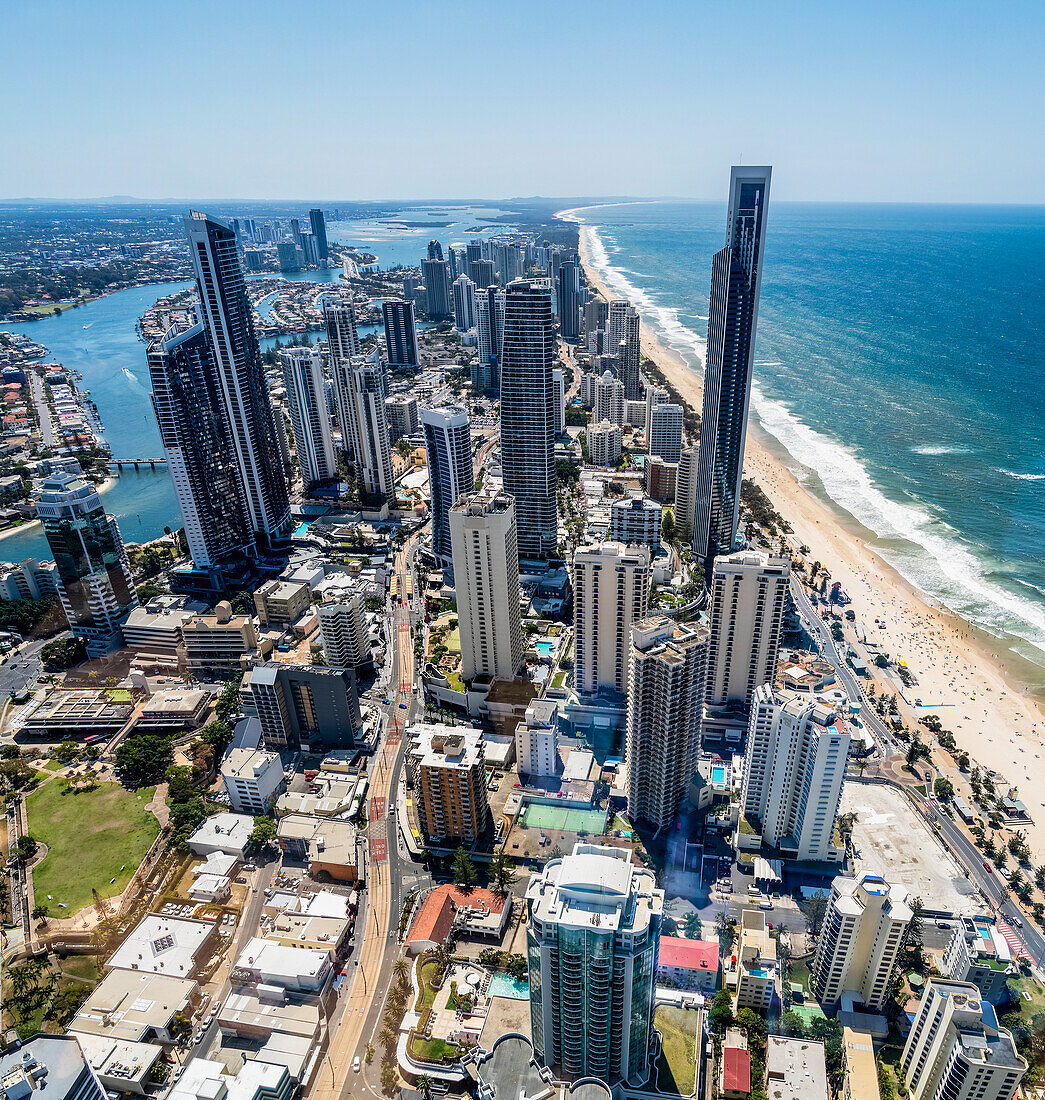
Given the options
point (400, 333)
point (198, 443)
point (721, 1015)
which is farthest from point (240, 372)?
point (400, 333)

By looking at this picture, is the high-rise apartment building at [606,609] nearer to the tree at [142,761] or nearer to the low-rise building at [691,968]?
the low-rise building at [691,968]

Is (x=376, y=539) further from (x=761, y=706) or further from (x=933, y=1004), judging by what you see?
(x=933, y=1004)

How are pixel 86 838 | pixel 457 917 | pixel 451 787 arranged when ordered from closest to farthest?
pixel 457 917
pixel 451 787
pixel 86 838

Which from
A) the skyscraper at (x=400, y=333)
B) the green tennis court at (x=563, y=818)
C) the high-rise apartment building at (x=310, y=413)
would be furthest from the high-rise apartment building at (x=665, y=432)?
the skyscraper at (x=400, y=333)

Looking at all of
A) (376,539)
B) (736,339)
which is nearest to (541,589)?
(376,539)

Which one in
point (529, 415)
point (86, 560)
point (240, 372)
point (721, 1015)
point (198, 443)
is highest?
point (240, 372)

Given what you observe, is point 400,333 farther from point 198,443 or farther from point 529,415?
point 529,415
